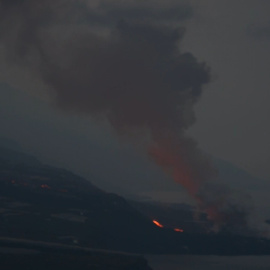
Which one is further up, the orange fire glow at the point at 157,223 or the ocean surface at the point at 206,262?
the orange fire glow at the point at 157,223

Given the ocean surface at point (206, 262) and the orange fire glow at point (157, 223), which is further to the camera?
the orange fire glow at point (157, 223)

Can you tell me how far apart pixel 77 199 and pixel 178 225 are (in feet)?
46.5

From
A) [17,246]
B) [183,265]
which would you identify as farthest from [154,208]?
[17,246]

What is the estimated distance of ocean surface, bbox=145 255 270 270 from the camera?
7319 cm

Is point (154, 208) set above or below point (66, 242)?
above

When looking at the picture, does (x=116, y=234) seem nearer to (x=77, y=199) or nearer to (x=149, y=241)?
(x=149, y=241)

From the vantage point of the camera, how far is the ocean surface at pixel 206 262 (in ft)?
240

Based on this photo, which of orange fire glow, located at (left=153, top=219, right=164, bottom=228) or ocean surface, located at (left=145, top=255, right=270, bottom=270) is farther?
orange fire glow, located at (left=153, top=219, right=164, bottom=228)

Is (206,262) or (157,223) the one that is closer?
(206,262)

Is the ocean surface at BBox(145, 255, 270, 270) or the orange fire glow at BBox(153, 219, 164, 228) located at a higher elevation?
the orange fire glow at BBox(153, 219, 164, 228)

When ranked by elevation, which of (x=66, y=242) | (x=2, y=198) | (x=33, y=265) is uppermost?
(x=2, y=198)

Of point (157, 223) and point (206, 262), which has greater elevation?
point (157, 223)

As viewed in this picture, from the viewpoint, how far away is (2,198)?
306 ft

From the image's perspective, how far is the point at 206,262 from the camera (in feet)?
250
